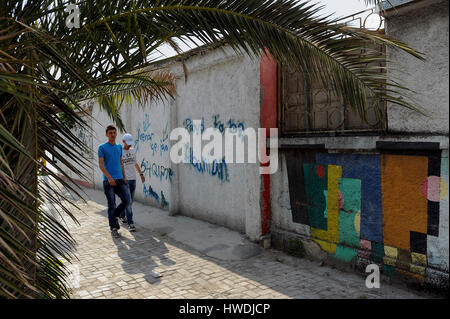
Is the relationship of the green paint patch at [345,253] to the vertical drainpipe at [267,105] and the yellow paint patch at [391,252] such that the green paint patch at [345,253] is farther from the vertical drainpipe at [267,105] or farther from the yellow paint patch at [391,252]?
the vertical drainpipe at [267,105]

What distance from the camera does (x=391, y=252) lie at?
3.95 m

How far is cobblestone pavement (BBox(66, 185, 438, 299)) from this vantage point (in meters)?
3.86

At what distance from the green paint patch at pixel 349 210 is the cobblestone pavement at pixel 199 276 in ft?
1.46

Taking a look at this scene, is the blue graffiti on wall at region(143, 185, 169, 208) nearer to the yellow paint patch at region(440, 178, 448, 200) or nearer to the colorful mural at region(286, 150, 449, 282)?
the colorful mural at region(286, 150, 449, 282)

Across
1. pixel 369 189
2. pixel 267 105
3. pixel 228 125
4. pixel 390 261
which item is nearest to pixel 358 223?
pixel 369 189

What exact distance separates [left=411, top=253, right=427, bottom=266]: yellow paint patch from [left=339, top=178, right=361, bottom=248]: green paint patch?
0.69m

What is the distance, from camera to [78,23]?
7.95ft

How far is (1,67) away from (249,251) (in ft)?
14.2

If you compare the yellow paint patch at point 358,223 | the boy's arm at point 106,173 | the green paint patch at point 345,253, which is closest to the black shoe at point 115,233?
the boy's arm at point 106,173

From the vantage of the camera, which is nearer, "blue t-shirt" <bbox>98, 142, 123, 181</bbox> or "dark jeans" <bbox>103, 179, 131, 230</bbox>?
"blue t-shirt" <bbox>98, 142, 123, 181</bbox>

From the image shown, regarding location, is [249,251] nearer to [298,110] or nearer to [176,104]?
[298,110]

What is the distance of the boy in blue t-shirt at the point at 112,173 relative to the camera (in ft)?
20.3

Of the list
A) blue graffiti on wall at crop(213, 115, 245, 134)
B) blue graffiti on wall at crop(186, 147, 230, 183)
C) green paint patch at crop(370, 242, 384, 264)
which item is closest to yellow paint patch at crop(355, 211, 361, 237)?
green paint patch at crop(370, 242, 384, 264)

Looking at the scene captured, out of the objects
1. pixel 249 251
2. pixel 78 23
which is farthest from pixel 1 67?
pixel 249 251
